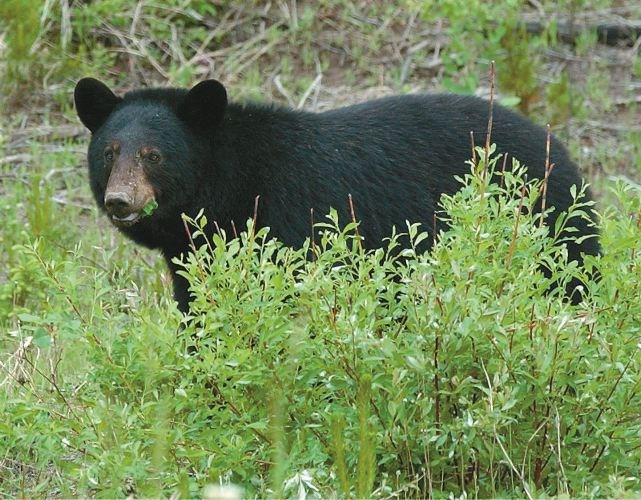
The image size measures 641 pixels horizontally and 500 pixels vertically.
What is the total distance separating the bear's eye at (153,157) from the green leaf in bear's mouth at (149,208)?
19 cm

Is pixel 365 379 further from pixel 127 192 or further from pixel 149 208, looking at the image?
pixel 149 208

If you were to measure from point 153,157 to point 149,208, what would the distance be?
25 centimetres

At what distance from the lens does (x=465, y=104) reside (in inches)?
241

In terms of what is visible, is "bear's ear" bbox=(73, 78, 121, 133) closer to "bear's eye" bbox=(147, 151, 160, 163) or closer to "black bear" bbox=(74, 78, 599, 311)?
"black bear" bbox=(74, 78, 599, 311)

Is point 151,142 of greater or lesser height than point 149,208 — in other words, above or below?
above

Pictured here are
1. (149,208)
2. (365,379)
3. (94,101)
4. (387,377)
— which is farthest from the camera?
(94,101)

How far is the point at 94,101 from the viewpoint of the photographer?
5.84m

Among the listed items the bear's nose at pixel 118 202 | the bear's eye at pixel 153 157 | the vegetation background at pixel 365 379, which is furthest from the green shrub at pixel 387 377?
the bear's eye at pixel 153 157

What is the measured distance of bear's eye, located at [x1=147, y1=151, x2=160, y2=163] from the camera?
5.57 m

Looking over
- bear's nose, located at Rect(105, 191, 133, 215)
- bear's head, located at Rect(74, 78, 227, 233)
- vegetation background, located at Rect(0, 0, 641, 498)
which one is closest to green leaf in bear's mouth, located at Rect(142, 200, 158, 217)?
bear's head, located at Rect(74, 78, 227, 233)

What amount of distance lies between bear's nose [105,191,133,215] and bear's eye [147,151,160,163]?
29 centimetres

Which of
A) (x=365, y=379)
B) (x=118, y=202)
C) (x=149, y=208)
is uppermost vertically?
(x=365, y=379)

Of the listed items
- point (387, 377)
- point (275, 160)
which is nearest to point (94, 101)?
point (275, 160)

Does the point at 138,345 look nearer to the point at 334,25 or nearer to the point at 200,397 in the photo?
→ the point at 200,397
